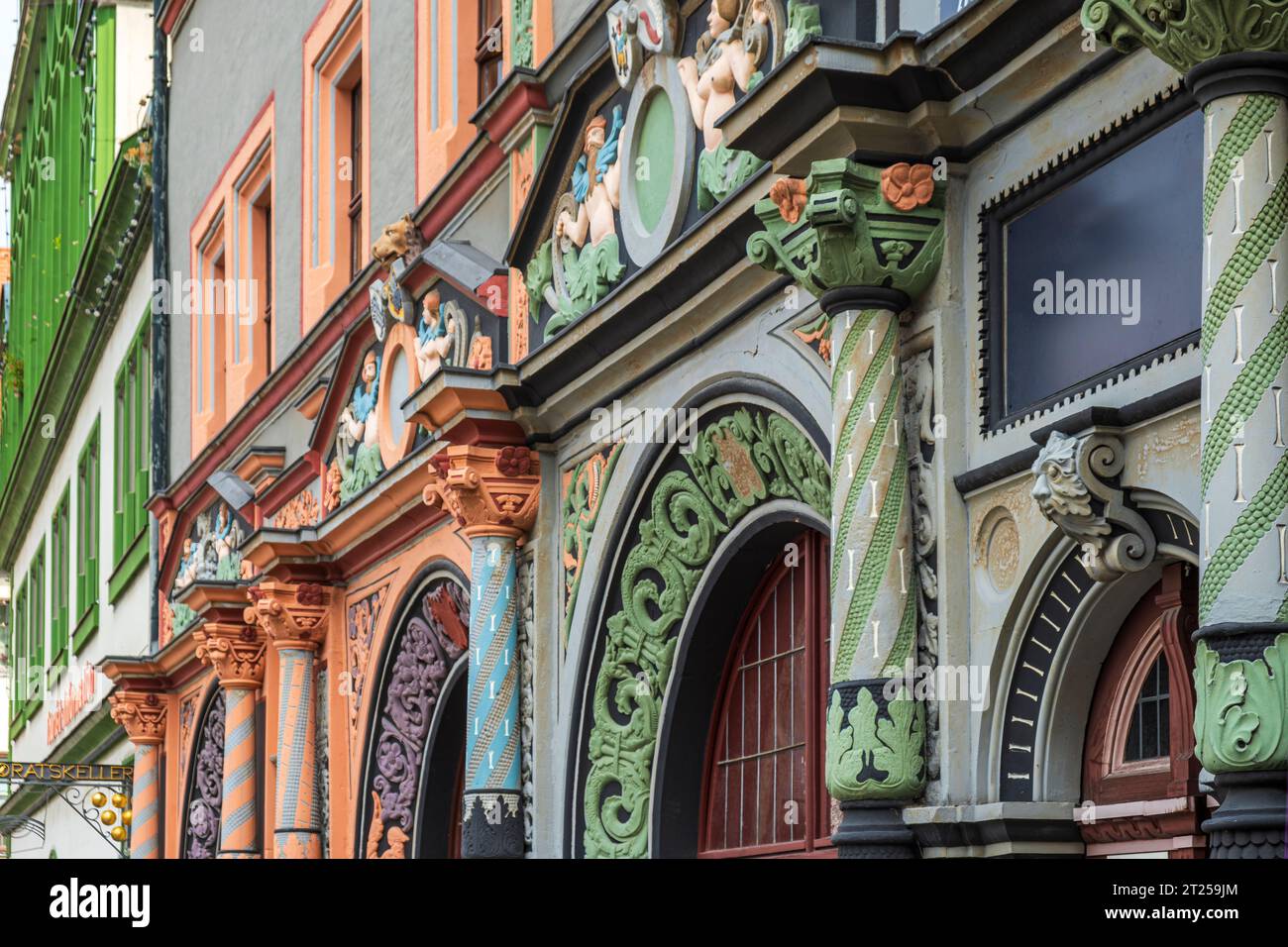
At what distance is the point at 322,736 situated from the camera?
1647cm

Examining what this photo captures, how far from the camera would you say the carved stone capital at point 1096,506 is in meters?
6.82

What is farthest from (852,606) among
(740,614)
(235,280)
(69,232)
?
(69,232)

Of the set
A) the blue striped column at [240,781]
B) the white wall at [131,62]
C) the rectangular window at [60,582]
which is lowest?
the blue striped column at [240,781]

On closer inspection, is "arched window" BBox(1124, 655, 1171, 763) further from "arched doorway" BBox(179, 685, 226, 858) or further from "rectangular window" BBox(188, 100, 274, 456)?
"arched doorway" BBox(179, 685, 226, 858)

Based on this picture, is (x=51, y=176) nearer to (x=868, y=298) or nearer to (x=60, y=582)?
(x=60, y=582)

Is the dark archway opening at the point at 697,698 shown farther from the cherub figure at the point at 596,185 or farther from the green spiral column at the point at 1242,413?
the green spiral column at the point at 1242,413

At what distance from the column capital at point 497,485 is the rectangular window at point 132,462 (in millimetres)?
13366

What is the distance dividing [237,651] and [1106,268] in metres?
12.5

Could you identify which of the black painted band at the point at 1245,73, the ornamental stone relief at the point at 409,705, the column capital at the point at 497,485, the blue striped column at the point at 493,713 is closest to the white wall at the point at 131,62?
the ornamental stone relief at the point at 409,705

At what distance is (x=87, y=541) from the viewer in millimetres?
31547

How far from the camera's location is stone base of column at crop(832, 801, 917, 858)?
768 cm

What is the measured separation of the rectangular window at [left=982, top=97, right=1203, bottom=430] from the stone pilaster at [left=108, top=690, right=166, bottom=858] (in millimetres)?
16660

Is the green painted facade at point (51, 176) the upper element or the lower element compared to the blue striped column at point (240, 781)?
upper
